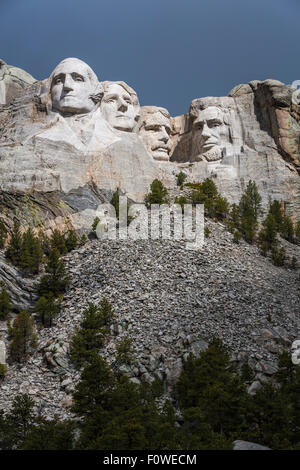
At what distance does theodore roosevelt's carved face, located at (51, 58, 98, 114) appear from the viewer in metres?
39.6

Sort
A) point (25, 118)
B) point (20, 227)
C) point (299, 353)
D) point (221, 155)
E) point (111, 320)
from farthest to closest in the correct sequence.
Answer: point (221, 155) < point (25, 118) < point (20, 227) < point (111, 320) < point (299, 353)

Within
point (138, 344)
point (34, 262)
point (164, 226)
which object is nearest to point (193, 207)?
point (164, 226)

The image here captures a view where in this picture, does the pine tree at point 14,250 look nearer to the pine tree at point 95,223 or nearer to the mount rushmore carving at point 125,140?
the mount rushmore carving at point 125,140

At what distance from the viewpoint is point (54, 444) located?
18.2 metres

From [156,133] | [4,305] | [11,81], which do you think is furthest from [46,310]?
[11,81]

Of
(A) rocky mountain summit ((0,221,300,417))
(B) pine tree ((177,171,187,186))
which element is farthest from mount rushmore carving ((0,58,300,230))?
(A) rocky mountain summit ((0,221,300,417))

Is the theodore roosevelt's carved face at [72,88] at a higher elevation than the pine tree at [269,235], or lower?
higher

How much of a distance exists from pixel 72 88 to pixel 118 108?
148 inches

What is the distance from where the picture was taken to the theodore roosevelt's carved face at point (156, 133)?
1757 inches

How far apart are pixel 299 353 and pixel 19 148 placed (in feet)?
63.9

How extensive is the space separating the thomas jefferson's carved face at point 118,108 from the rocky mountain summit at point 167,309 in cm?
1095

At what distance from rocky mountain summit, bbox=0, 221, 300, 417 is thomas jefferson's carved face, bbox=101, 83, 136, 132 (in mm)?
10949

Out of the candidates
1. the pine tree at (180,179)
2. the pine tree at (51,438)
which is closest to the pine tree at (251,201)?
the pine tree at (180,179)
